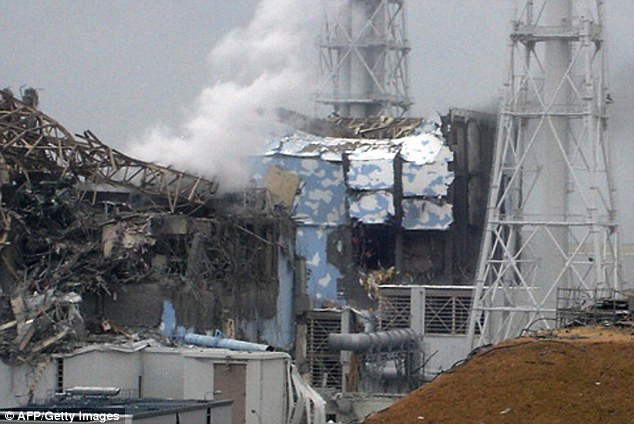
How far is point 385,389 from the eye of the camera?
59.4 metres

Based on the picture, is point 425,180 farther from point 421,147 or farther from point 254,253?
point 254,253

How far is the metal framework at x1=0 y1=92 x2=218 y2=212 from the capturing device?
57469mm

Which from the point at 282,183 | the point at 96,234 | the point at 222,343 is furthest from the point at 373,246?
the point at 222,343

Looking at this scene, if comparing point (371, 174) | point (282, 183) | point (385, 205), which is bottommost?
point (385, 205)

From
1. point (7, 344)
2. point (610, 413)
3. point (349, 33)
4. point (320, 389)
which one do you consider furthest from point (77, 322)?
point (349, 33)

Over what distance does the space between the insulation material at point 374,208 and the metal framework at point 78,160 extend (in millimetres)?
10691

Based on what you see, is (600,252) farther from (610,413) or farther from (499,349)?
(610,413)

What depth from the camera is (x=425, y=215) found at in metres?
73.0

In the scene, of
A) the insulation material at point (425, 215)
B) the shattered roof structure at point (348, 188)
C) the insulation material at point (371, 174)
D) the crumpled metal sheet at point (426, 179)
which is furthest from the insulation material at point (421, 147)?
the insulation material at point (425, 215)

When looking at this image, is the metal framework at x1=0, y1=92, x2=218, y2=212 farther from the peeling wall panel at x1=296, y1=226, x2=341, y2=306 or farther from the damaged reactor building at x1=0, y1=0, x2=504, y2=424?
the peeling wall panel at x1=296, y1=226, x2=341, y2=306

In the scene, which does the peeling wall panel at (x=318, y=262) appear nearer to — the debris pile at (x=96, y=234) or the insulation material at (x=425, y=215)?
the insulation material at (x=425, y=215)

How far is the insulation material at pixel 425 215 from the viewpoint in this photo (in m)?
72.8

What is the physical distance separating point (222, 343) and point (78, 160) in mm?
11404

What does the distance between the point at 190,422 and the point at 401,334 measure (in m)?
25.2
